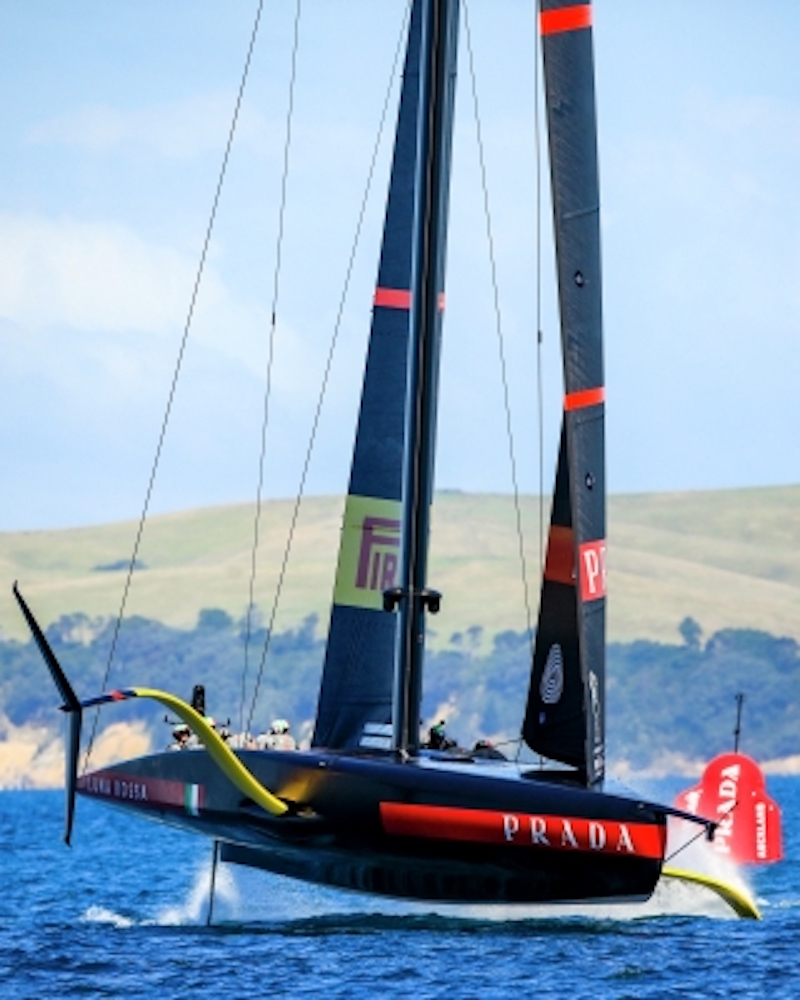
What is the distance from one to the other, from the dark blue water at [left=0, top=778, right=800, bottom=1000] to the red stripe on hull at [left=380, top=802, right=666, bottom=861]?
2.59 feet

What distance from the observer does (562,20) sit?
18797mm

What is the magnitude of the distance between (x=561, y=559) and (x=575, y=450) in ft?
2.92

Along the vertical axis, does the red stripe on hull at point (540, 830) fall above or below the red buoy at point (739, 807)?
below

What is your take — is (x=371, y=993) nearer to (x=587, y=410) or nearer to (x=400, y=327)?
(x=587, y=410)

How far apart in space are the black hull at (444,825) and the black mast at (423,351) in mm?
958

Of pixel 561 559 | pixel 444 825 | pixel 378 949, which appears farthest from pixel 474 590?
pixel 444 825

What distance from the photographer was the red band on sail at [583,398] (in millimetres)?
18328

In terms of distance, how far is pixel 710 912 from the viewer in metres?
20.7

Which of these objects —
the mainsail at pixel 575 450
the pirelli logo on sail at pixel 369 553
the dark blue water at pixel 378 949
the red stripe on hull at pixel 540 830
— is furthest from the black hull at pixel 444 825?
the pirelli logo on sail at pixel 369 553

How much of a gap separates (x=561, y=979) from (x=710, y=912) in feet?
15.6

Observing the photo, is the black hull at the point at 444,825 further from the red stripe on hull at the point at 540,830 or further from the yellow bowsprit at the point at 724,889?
the yellow bowsprit at the point at 724,889

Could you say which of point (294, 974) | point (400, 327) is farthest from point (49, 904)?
point (294, 974)

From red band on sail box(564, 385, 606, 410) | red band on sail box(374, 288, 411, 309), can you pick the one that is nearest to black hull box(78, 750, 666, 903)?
red band on sail box(564, 385, 606, 410)

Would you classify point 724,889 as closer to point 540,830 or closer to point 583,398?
point 540,830
